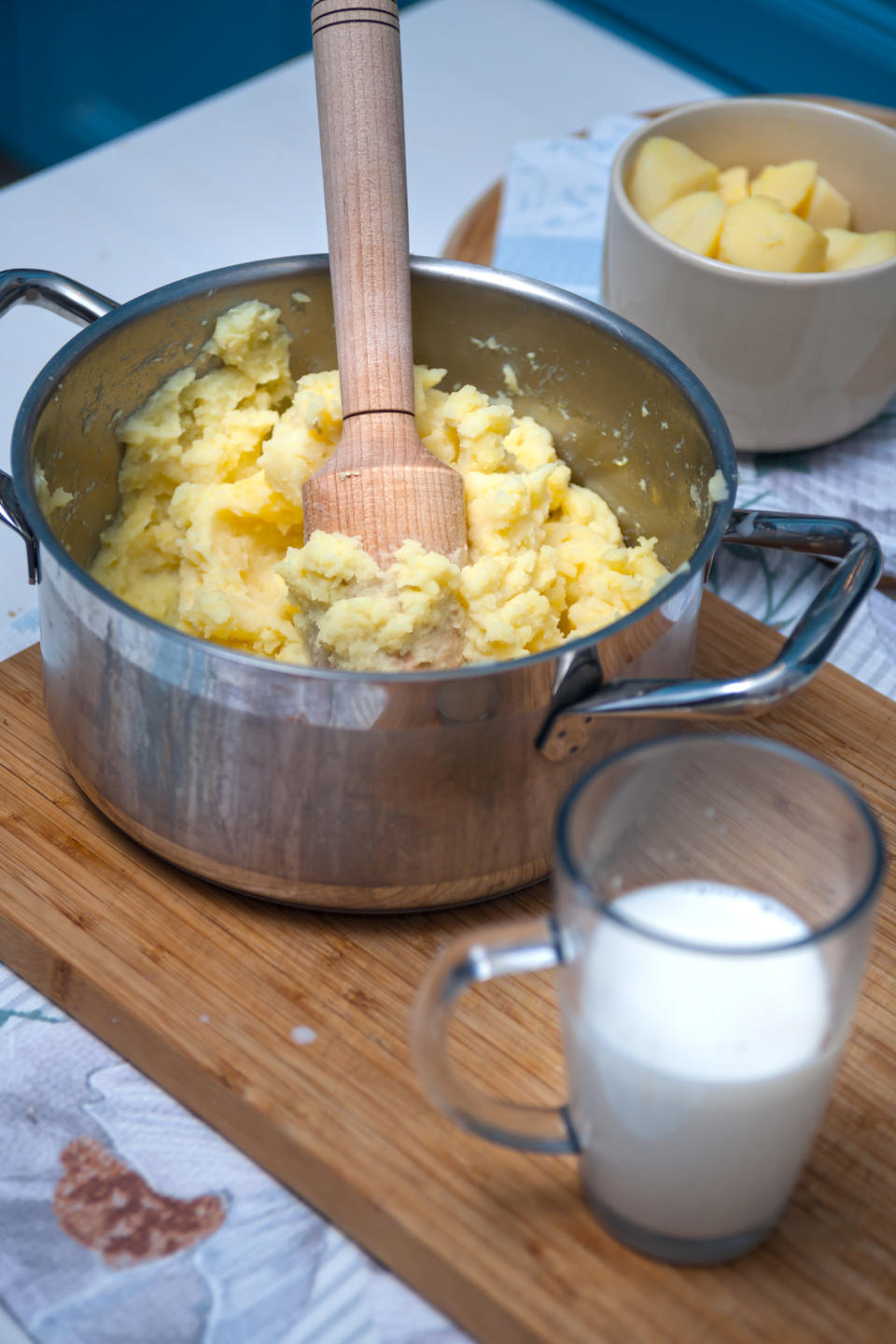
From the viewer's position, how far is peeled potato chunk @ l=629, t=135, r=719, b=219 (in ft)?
3.35

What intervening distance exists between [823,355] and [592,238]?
0.36m

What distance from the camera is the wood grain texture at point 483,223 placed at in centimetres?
121

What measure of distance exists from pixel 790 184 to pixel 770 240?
12cm

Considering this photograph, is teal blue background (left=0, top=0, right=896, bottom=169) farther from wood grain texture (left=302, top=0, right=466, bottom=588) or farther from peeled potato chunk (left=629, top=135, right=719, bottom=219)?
wood grain texture (left=302, top=0, right=466, bottom=588)

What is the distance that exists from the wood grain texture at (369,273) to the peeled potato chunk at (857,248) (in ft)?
1.17

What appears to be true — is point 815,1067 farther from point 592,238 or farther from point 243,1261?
point 592,238

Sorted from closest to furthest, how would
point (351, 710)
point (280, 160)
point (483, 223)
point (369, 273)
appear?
point (351, 710), point (369, 273), point (483, 223), point (280, 160)

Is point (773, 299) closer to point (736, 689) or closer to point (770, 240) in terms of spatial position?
point (770, 240)

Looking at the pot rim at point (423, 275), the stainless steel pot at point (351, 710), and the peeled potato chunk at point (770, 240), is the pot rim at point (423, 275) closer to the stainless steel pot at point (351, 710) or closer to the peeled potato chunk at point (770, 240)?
the stainless steel pot at point (351, 710)

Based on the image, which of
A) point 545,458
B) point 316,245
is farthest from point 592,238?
point 545,458

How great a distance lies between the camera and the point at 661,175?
1.02 m

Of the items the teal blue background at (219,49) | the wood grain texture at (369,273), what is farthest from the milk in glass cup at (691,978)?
the teal blue background at (219,49)

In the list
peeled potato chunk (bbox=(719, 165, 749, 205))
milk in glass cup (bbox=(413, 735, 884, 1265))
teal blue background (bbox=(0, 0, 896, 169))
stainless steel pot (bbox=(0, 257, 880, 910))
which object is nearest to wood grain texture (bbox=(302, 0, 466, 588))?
stainless steel pot (bbox=(0, 257, 880, 910))

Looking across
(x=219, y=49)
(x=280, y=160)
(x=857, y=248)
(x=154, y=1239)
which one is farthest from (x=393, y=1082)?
(x=219, y=49)
